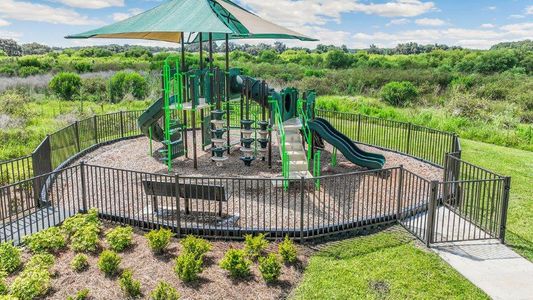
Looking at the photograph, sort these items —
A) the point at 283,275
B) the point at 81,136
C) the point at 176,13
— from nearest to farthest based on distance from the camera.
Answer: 1. the point at 283,275
2. the point at 176,13
3. the point at 81,136

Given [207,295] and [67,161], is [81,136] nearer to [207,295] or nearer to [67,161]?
[67,161]

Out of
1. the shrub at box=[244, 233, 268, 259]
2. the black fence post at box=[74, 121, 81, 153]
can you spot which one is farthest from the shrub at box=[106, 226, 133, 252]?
the black fence post at box=[74, 121, 81, 153]

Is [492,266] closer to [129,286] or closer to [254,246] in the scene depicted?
[254,246]

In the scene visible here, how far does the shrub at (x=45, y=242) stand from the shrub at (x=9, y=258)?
0.26 m

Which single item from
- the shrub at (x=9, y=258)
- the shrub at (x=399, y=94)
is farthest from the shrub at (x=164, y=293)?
the shrub at (x=399, y=94)

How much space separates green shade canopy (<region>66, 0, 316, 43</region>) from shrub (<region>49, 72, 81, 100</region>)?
1810 cm

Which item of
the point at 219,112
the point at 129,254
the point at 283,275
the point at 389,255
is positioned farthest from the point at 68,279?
the point at 219,112

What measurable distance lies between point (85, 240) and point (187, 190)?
71.9 inches

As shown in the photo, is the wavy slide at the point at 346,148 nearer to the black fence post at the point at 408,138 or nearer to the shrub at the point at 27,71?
the black fence post at the point at 408,138

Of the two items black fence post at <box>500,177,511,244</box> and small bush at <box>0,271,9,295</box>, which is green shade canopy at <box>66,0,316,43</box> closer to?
small bush at <box>0,271,9,295</box>

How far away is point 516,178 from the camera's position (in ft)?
37.0

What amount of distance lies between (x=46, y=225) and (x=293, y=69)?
4192 cm

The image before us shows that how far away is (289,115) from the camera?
37.9 feet

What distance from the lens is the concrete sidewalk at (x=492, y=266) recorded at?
5797 mm
